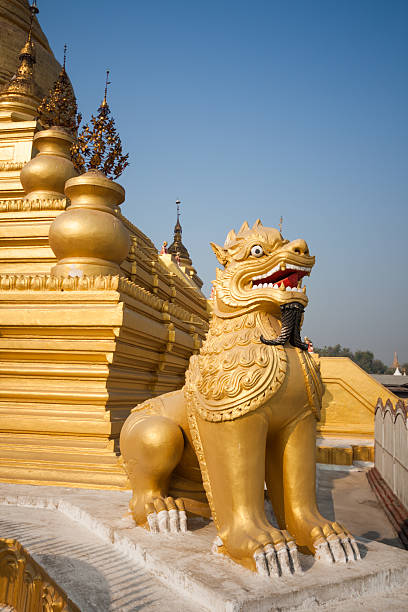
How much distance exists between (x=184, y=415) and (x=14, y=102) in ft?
39.0

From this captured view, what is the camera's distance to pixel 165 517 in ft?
9.56

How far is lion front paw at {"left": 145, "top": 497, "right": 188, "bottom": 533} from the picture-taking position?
2.90m

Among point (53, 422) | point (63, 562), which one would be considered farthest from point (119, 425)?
point (63, 562)

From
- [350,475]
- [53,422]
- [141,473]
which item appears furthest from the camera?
[350,475]

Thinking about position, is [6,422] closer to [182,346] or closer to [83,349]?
[83,349]

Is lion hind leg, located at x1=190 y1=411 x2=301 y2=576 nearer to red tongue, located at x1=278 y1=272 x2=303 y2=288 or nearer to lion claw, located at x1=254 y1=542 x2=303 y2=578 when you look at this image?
lion claw, located at x1=254 y1=542 x2=303 y2=578

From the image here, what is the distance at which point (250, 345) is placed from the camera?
2674 millimetres

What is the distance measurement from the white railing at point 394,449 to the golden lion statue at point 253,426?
3.20 metres

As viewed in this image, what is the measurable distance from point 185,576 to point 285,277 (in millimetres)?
1643

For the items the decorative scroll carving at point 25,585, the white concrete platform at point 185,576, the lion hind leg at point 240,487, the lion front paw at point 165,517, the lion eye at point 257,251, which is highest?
the lion eye at point 257,251

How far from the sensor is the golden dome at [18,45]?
16250 mm

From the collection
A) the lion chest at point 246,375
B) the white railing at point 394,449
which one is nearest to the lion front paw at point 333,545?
the lion chest at point 246,375

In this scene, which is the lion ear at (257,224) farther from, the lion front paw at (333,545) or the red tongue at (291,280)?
the lion front paw at (333,545)

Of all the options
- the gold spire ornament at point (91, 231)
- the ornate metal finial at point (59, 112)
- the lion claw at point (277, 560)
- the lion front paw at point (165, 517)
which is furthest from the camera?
the ornate metal finial at point (59, 112)
